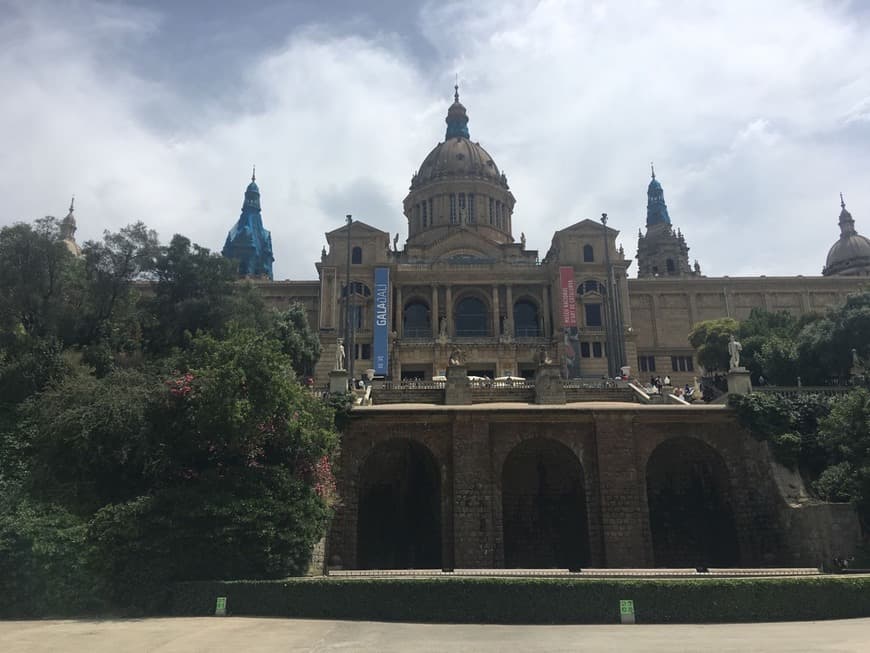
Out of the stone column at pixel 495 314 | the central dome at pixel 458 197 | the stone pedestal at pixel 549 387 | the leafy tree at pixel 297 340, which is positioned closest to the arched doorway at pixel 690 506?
the stone pedestal at pixel 549 387

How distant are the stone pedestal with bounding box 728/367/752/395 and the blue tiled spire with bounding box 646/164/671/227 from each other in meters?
68.9

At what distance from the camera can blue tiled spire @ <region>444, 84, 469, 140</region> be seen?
90.1 meters

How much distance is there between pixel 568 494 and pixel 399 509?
7.93m

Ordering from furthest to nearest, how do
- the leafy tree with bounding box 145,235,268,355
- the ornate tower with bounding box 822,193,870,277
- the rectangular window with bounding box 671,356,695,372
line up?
the ornate tower with bounding box 822,193,870,277 → the rectangular window with bounding box 671,356,695,372 → the leafy tree with bounding box 145,235,268,355

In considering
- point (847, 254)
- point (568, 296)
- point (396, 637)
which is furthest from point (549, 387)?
point (847, 254)

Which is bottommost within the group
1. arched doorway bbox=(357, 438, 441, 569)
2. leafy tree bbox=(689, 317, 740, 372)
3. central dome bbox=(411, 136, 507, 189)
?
arched doorway bbox=(357, 438, 441, 569)

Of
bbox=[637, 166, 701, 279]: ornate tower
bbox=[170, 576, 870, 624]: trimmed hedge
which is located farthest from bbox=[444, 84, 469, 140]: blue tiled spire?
bbox=[170, 576, 870, 624]: trimmed hedge

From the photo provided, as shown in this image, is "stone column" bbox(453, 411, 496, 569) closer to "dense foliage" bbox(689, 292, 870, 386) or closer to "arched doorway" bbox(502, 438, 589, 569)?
"arched doorway" bbox(502, 438, 589, 569)

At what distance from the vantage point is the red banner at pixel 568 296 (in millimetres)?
59156

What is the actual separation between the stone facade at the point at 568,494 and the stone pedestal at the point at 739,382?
1304 millimetres

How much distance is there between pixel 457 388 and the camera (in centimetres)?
3209

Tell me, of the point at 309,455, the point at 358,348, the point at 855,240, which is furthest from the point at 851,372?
the point at 855,240

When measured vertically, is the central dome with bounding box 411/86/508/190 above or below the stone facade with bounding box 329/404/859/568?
above

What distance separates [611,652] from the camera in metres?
14.2
